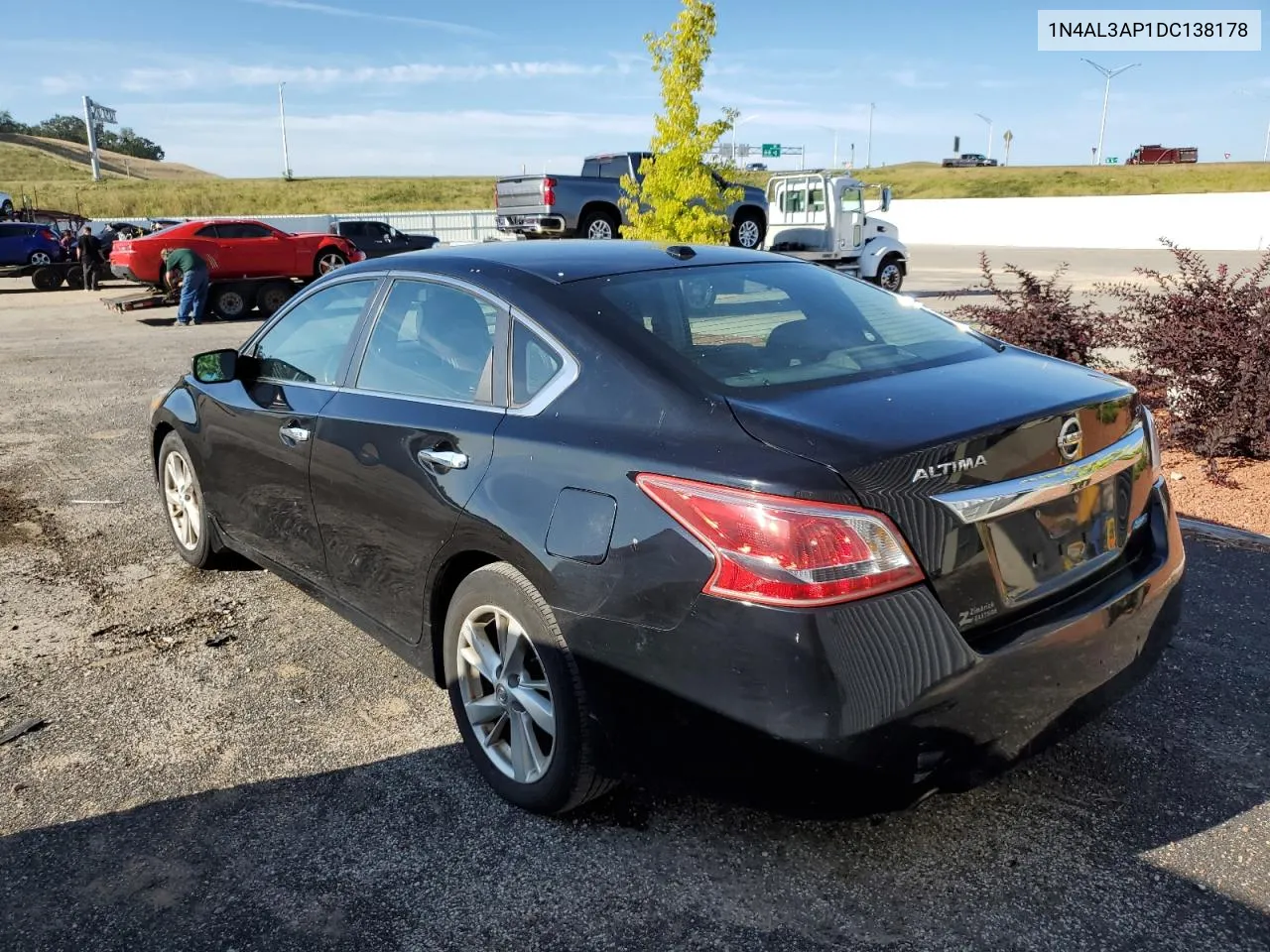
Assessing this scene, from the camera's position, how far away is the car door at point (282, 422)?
12.4 ft

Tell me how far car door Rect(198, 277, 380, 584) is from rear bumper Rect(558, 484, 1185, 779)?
165 cm

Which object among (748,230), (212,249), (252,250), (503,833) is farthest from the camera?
(748,230)

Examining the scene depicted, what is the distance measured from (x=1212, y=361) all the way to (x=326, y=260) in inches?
753

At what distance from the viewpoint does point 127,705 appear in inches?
147

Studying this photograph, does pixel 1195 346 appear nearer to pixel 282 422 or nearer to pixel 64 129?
pixel 282 422

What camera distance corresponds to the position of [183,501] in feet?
16.6

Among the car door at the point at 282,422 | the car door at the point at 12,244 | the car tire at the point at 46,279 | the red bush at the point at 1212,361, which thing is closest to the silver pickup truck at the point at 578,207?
the car tire at the point at 46,279

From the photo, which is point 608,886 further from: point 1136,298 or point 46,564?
point 1136,298

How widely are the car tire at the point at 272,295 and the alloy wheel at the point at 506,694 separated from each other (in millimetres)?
18280

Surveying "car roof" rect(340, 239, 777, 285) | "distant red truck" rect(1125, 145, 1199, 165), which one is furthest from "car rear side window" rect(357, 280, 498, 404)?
"distant red truck" rect(1125, 145, 1199, 165)

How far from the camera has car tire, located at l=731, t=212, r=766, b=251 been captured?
2152 centimetres

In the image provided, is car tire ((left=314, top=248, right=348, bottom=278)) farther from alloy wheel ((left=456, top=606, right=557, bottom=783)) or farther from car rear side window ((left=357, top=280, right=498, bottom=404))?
alloy wheel ((left=456, top=606, right=557, bottom=783))

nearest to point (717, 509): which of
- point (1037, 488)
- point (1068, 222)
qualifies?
point (1037, 488)

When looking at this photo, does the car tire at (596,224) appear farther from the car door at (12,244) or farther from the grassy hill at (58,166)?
the grassy hill at (58,166)
